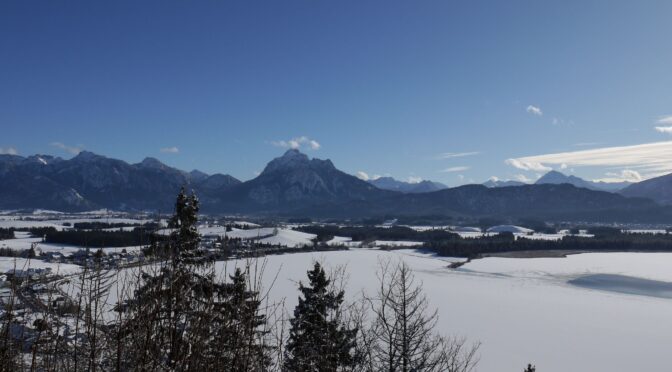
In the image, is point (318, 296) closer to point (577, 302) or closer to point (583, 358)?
point (583, 358)

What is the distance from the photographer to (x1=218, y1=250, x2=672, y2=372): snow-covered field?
33781 millimetres

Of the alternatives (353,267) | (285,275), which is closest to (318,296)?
(285,275)

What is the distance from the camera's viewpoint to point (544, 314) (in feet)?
157

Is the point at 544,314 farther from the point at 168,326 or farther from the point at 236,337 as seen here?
the point at 168,326

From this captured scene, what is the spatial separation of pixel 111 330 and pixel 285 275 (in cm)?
7086

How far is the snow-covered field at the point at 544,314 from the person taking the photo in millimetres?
33781

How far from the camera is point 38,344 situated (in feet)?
11.6

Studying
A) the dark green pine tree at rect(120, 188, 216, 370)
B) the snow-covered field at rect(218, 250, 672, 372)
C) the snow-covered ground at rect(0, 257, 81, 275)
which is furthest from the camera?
the snow-covered field at rect(218, 250, 672, 372)

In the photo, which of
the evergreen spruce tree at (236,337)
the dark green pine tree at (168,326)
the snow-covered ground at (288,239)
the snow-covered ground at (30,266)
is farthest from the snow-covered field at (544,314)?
the snow-covered ground at (288,239)

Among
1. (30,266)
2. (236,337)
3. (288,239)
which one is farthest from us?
(288,239)

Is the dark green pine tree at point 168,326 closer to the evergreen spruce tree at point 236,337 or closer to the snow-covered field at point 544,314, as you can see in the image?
the evergreen spruce tree at point 236,337

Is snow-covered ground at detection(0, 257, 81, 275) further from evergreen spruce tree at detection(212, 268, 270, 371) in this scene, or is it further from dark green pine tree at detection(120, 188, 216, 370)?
evergreen spruce tree at detection(212, 268, 270, 371)

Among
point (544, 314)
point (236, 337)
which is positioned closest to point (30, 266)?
point (236, 337)

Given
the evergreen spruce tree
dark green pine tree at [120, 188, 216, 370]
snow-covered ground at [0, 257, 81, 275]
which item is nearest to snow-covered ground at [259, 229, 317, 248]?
snow-covered ground at [0, 257, 81, 275]
